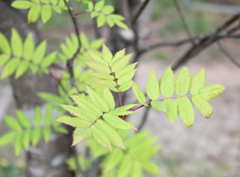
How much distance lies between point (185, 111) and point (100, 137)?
Result: 0.67ft

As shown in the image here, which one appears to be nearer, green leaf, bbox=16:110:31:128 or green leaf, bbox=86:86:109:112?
green leaf, bbox=86:86:109:112

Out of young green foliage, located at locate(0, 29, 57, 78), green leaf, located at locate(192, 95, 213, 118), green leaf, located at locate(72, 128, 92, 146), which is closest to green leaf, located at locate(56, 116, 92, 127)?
green leaf, located at locate(72, 128, 92, 146)

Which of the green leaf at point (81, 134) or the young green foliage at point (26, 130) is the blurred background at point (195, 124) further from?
the green leaf at point (81, 134)

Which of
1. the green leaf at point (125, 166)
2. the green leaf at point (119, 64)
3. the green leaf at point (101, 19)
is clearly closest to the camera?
the green leaf at point (119, 64)

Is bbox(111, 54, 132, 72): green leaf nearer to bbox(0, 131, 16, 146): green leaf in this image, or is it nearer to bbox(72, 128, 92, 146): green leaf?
bbox(72, 128, 92, 146): green leaf

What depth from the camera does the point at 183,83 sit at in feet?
1.77

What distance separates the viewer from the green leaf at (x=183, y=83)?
1.76 feet

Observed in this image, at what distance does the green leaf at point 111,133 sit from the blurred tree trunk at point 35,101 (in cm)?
91

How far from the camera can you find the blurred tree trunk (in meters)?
1.12

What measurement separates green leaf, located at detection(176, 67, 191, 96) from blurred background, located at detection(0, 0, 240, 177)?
72 centimetres

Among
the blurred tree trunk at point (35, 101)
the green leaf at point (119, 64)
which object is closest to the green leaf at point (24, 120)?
the blurred tree trunk at point (35, 101)

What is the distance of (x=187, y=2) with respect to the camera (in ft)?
21.7

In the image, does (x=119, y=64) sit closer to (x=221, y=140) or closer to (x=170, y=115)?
(x=170, y=115)

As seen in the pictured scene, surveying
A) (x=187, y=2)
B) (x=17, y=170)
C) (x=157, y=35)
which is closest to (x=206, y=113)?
(x=17, y=170)
